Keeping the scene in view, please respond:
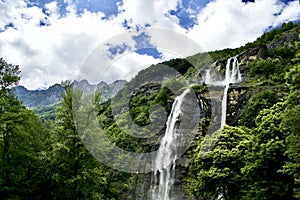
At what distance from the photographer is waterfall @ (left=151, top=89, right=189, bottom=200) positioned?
97.7ft

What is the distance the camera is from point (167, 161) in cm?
3152

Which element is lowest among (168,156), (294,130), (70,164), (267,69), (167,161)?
(70,164)

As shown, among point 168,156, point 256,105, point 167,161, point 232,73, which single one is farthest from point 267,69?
point 167,161

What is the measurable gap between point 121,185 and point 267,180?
20.9 meters

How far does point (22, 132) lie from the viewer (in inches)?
611

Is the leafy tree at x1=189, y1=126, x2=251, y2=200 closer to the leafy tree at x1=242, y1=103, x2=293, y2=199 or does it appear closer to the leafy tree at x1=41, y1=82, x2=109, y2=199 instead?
the leafy tree at x1=242, y1=103, x2=293, y2=199

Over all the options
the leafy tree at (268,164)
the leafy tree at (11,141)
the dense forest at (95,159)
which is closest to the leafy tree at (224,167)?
the dense forest at (95,159)

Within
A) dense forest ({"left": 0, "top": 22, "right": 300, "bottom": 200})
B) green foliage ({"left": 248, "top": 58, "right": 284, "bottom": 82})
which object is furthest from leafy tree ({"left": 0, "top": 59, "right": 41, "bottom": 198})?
green foliage ({"left": 248, "top": 58, "right": 284, "bottom": 82})

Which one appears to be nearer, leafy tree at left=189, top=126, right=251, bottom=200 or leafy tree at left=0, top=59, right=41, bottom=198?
leafy tree at left=0, top=59, right=41, bottom=198

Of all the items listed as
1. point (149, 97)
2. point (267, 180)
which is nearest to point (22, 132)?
point (267, 180)

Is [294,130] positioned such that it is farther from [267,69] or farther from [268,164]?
[267,69]

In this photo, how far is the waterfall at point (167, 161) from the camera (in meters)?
29.8

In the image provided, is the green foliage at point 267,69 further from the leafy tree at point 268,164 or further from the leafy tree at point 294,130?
the leafy tree at point 294,130

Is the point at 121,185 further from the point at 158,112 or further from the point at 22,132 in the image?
the point at 22,132
